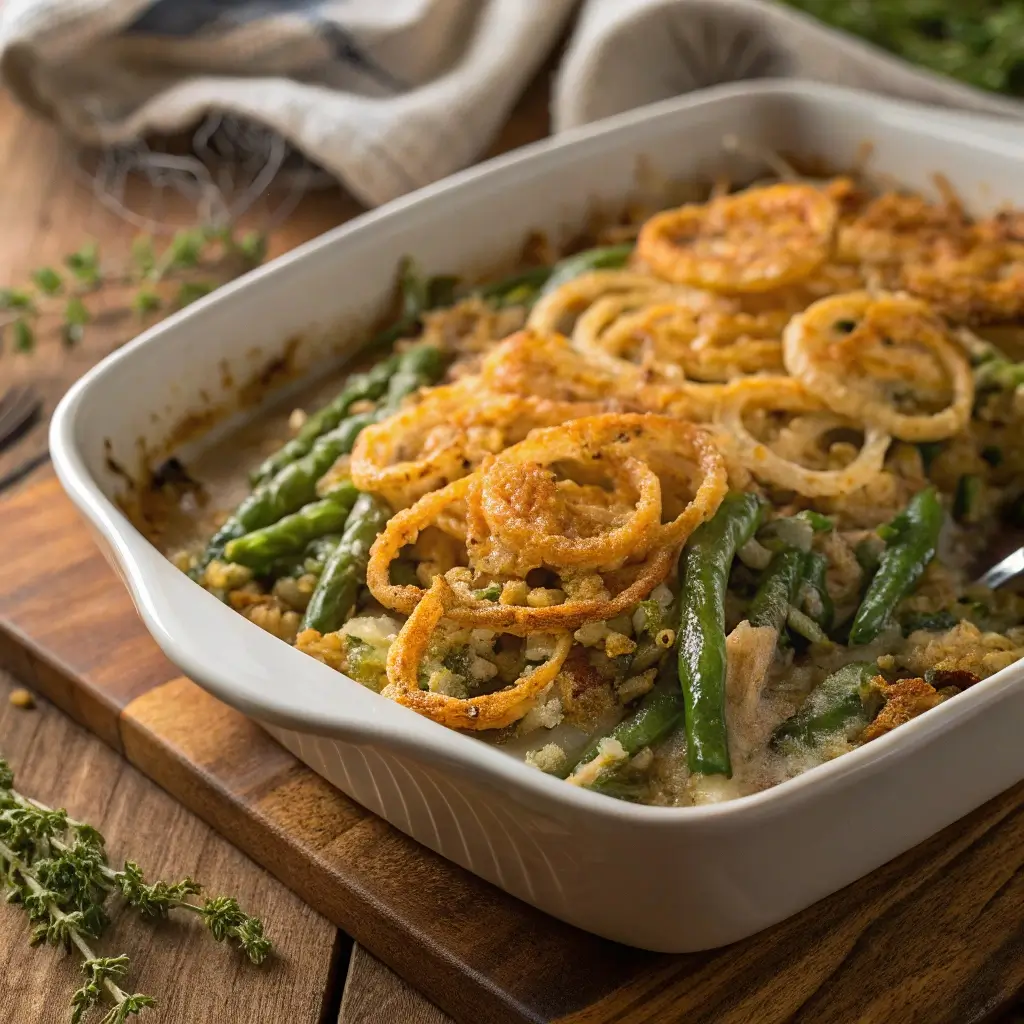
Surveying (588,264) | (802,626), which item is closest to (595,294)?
(588,264)

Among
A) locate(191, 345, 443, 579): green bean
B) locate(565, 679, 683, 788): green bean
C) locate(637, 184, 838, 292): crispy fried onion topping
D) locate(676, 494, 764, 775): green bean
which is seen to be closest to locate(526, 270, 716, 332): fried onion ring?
locate(637, 184, 838, 292): crispy fried onion topping

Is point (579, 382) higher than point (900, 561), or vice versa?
point (579, 382)

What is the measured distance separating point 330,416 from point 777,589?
1.19 m

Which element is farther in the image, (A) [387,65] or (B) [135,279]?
(A) [387,65]

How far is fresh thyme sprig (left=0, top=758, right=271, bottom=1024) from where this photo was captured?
2.22m

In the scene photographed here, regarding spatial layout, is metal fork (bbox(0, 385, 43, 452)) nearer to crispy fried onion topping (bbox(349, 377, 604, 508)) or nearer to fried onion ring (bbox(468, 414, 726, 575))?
crispy fried onion topping (bbox(349, 377, 604, 508))

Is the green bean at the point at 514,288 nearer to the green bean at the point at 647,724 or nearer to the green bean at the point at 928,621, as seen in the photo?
the green bean at the point at 928,621

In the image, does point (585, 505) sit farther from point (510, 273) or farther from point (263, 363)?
point (510, 273)

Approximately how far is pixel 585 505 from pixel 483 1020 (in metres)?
0.92

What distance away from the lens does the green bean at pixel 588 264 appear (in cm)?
364

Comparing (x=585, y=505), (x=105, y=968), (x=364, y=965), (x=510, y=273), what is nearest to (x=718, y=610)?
(x=585, y=505)

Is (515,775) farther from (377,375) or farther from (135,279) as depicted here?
(135,279)

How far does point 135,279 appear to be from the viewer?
408 cm

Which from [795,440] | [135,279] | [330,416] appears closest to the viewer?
[795,440]
